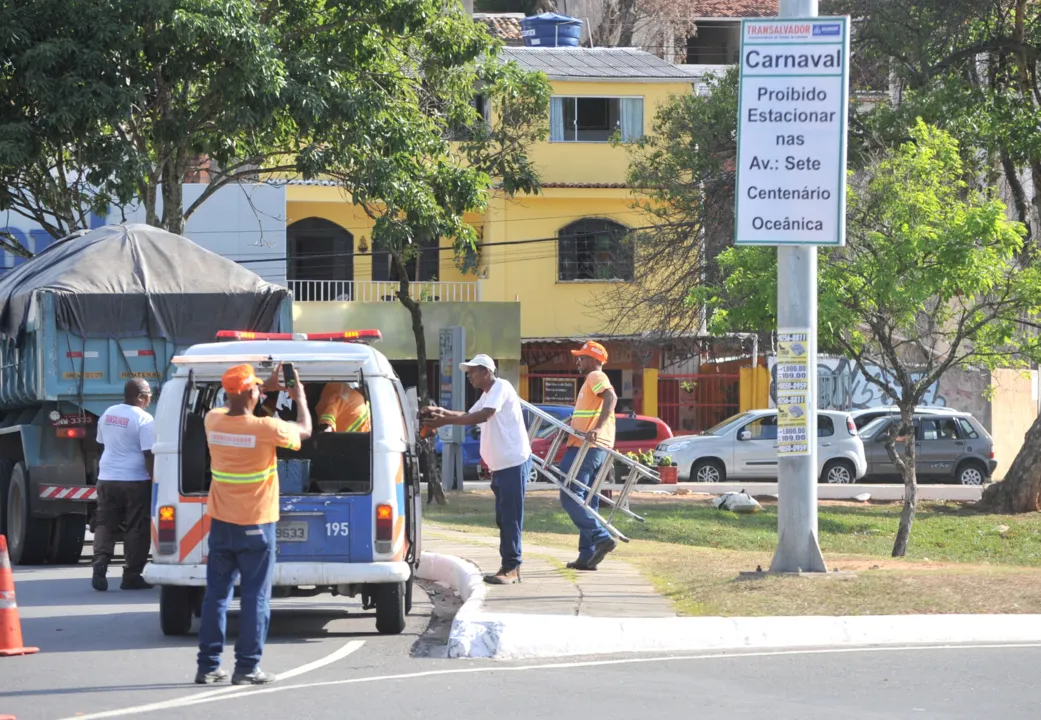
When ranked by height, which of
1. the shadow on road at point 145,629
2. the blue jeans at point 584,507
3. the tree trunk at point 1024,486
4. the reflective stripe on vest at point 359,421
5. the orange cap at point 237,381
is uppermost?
the orange cap at point 237,381

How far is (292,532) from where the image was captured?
925 centimetres

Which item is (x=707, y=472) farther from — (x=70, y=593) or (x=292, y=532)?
(x=292, y=532)

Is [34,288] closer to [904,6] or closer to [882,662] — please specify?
[882,662]

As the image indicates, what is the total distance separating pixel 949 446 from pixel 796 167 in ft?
70.0

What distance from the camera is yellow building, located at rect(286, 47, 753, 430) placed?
36469mm

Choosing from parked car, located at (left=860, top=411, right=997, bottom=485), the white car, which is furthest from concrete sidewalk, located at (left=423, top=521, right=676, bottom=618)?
parked car, located at (left=860, top=411, right=997, bottom=485)

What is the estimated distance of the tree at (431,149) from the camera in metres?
20.6

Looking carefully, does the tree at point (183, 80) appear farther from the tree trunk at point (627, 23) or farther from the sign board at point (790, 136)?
the tree trunk at point (627, 23)

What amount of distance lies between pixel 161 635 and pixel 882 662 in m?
4.65

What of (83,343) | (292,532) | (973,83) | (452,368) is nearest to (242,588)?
(292,532)

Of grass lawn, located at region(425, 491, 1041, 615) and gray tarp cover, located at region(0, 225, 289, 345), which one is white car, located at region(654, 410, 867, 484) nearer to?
grass lawn, located at region(425, 491, 1041, 615)

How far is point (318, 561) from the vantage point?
30.1 ft

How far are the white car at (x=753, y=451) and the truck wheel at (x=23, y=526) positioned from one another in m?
17.2

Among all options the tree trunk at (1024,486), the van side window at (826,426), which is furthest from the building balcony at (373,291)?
the tree trunk at (1024,486)
